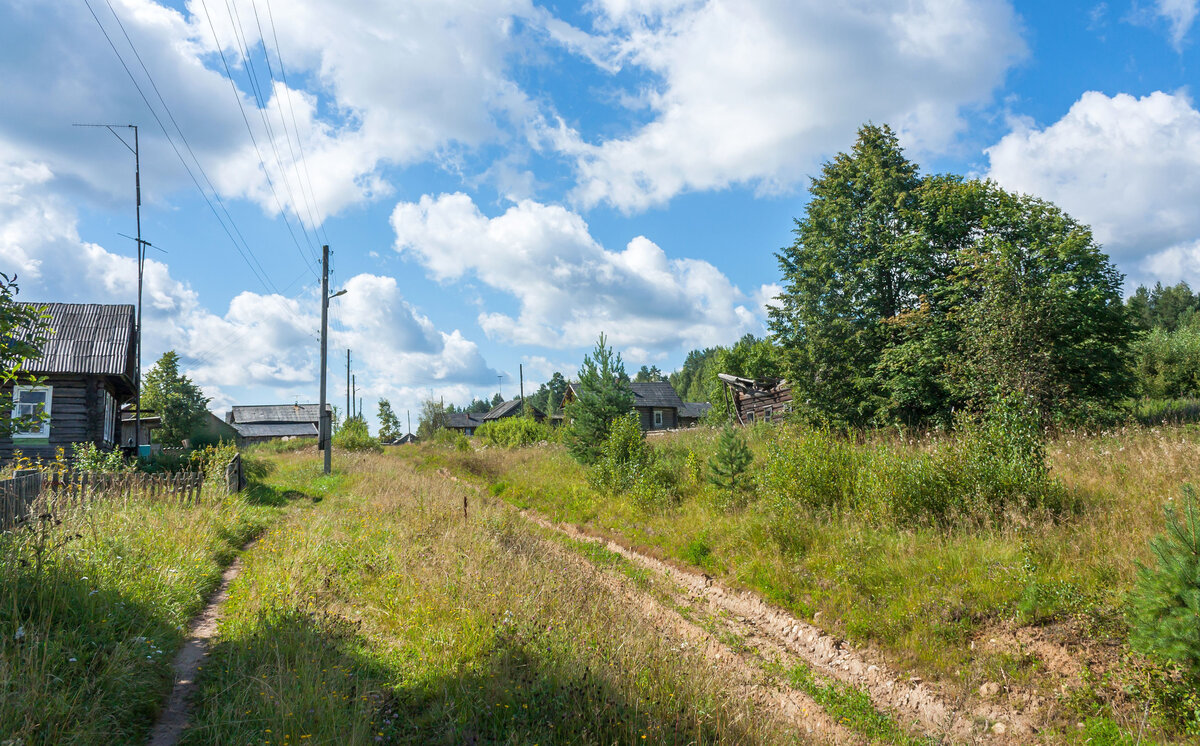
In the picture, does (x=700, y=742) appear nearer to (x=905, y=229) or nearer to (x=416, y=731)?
(x=416, y=731)

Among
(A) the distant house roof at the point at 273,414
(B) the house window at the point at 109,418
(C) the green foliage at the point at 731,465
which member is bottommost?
(C) the green foliage at the point at 731,465

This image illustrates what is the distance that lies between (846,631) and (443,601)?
4904 mm

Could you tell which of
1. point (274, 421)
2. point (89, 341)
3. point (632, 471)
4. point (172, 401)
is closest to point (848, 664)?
point (632, 471)

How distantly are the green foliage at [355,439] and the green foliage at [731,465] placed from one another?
111ft

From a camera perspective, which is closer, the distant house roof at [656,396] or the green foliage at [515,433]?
the green foliage at [515,433]

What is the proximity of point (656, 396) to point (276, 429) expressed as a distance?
55.9 meters

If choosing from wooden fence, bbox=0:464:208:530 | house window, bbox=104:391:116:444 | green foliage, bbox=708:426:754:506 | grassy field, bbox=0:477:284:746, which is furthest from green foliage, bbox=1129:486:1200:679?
house window, bbox=104:391:116:444

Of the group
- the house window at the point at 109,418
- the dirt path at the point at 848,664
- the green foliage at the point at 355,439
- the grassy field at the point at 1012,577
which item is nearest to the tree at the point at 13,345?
the dirt path at the point at 848,664

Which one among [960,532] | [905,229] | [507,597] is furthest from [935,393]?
[507,597]

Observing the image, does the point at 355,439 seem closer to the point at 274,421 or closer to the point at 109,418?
the point at 109,418

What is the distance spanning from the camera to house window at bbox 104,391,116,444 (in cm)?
2009

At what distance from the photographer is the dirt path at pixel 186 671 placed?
4.21 meters

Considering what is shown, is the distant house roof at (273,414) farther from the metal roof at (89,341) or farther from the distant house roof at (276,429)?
the metal roof at (89,341)

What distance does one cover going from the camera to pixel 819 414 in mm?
22031
